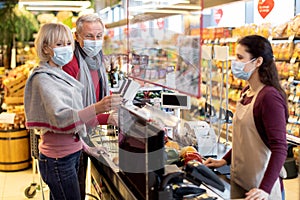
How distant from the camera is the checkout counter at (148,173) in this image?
1.93 meters

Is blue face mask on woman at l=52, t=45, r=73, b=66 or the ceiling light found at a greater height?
the ceiling light

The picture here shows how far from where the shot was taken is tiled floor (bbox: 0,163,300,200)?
5353 millimetres

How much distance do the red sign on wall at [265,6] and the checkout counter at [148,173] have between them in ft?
15.4

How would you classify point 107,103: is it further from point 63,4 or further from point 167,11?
point 63,4

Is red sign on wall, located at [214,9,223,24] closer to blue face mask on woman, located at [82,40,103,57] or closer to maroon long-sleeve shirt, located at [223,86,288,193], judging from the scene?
blue face mask on woman, located at [82,40,103,57]

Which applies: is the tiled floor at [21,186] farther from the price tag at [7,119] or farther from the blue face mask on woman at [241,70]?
the blue face mask on woman at [241,70]

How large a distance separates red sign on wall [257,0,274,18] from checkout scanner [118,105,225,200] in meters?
4.98

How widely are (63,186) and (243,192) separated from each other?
108cm

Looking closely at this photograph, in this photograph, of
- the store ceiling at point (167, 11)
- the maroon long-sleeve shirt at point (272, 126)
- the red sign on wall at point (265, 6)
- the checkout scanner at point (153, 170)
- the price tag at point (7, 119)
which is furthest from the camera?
the red sign on wall at point (265, 6)

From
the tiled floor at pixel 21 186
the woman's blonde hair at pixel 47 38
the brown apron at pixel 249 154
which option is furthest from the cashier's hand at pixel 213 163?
the tiled floor at pixel 21 186

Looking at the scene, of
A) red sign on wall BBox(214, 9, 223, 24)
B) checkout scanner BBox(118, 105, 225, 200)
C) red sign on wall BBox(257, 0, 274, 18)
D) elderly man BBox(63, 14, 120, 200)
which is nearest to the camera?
checkout scanner BBox(118, 105, 225, 200)

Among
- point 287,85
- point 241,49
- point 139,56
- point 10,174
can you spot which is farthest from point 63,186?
point 287,85

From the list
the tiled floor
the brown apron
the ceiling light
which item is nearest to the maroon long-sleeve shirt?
the brown apron

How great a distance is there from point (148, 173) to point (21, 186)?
4.33 meters
